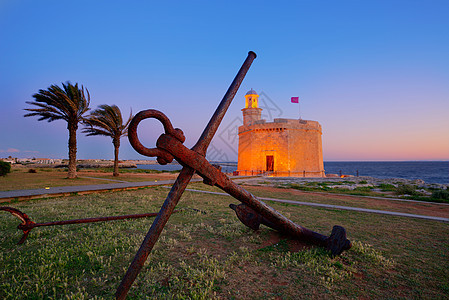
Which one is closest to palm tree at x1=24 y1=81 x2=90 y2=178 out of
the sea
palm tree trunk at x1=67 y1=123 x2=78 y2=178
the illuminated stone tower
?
palm tree trunk at x1=67 y1=123 x2=78 y2=178

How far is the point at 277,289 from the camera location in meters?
2.47

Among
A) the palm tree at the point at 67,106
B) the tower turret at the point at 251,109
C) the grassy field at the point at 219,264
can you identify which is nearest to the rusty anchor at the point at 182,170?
the grassy field at the point at 219,264

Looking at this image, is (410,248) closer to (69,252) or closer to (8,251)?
(69,252)

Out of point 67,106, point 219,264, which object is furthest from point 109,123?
point 219,264

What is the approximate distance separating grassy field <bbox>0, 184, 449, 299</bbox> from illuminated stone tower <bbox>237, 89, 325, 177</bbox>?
86.4ft

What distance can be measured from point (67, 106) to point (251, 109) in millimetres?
25519

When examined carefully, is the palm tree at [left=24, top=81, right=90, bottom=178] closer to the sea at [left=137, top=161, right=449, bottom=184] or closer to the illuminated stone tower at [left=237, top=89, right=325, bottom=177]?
the sea at [left=137, top=161, right=449, bottom=184]

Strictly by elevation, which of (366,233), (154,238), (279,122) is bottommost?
(366,233)

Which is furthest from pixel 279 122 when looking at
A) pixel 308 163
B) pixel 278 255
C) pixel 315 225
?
pixel 278 255

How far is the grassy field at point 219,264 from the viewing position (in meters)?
2.40

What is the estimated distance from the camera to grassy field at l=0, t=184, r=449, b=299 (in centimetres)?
240

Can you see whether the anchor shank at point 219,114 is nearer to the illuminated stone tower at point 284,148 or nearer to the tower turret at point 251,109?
the illuminated stone tower at point 284,148

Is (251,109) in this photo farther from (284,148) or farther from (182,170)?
(182,170)

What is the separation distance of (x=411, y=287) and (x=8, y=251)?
5777mm
